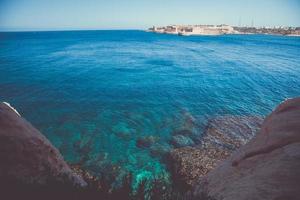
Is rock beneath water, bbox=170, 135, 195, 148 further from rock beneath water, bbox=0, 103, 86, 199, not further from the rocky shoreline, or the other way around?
rock beneath water, bbox=0, 103, 86, 199

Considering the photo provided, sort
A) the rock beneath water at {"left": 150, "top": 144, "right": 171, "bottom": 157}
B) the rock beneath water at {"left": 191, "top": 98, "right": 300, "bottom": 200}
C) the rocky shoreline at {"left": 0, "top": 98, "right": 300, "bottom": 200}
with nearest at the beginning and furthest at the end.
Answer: the rocky shoreline at {"left": 0, "top": 98, "right": 300, "bottom": 200}
the rock beneath water at {"left": 191, "top": 98, "right": 300, "bottom": 200}
the rock beneath water at {"left": 150, "top": 144, "right": 171, "bottom": 157}

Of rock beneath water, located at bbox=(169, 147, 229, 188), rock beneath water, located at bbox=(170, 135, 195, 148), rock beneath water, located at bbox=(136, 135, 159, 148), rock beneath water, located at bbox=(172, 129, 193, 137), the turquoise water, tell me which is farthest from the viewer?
rock beneath water, located at bbox=(172, 129, 193, 137)

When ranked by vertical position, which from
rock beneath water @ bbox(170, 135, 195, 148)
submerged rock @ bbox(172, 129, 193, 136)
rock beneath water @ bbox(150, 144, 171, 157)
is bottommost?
rock beneath water @ bbox(150, 144, 171, 157)

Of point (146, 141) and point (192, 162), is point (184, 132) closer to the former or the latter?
point (146, 141)

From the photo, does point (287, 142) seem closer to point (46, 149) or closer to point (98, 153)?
point (46, 149)

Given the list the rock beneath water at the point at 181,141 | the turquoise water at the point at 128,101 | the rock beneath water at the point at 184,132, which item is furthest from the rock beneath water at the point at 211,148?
the rock beneath water at the point at 184,132

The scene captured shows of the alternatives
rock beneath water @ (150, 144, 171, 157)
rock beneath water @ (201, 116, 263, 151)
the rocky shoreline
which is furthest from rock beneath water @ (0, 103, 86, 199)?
rock beneath water @ (201, 116, 263, 151)

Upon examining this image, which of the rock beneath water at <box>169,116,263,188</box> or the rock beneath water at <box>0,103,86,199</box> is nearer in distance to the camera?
the rock beneath water at <box>0,103,86,199</box>

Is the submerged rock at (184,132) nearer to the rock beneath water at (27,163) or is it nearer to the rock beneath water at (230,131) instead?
the rock beneath water at (230,131)
